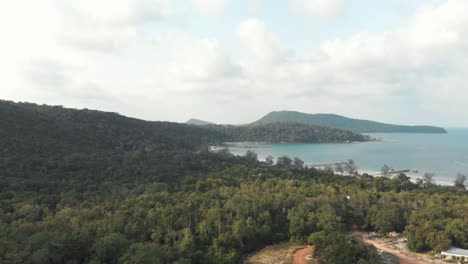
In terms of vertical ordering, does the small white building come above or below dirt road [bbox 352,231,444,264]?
above

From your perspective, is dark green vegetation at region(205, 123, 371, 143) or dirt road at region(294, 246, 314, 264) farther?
dark green vegetation at region(205, 123, 371, 143)

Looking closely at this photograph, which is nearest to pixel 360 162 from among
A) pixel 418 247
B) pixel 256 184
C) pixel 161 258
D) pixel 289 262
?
pixel 256 184

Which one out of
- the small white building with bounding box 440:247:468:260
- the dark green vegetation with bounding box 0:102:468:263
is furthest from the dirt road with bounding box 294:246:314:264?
the small white building with bounding box 440:247:468:260

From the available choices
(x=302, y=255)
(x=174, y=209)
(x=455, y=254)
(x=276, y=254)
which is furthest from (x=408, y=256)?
(x=174, y=209)

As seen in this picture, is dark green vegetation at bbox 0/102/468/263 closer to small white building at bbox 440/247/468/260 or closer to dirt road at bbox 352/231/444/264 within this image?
small white building at bbox 440/247/468/260

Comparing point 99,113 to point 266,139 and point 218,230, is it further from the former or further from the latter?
point 266,139
